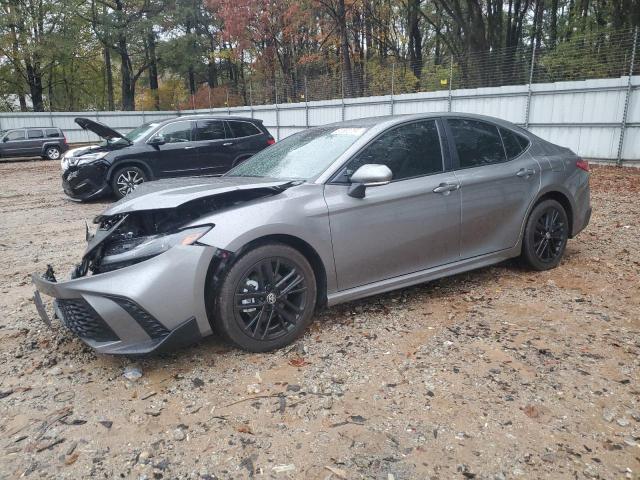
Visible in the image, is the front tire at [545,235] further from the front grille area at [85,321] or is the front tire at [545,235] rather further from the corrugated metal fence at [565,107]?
the corrugated metal fence at [565,107]

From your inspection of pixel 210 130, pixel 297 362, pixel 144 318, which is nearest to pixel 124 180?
pixel 210 130

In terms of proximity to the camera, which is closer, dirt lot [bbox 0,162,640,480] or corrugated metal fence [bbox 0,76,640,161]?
dirt lot [bbox 0,162,640,480]

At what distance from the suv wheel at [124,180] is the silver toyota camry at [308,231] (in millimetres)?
5754

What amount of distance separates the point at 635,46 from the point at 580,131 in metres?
2.17

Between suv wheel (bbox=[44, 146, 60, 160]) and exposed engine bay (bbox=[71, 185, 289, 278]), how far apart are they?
68.1 feet

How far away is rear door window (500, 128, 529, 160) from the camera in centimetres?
435

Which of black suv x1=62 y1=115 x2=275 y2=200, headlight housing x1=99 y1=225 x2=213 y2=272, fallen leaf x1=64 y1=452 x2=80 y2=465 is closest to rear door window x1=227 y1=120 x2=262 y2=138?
black suv x1=62 y1=115 x2=275 y2=200

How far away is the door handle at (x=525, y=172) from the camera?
4246mm

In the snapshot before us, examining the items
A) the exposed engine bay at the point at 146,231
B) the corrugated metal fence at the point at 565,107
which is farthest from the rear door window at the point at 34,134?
the exposed engine bay at the point at 146,231

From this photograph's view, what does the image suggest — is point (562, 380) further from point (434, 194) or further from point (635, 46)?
point (635, 46)

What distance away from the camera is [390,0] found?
28.7m

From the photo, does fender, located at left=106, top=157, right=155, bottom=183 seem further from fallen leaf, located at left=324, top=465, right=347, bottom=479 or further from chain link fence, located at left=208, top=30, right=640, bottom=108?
chain link fence, located at left=208, top=30, right=640, bottom=108

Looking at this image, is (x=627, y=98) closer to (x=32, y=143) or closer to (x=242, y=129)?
(x=242, y=129)

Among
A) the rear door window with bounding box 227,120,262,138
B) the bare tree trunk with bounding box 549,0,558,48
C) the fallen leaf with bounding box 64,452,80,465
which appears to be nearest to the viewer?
the fallen leaf with bounding box 64,452,80,465
